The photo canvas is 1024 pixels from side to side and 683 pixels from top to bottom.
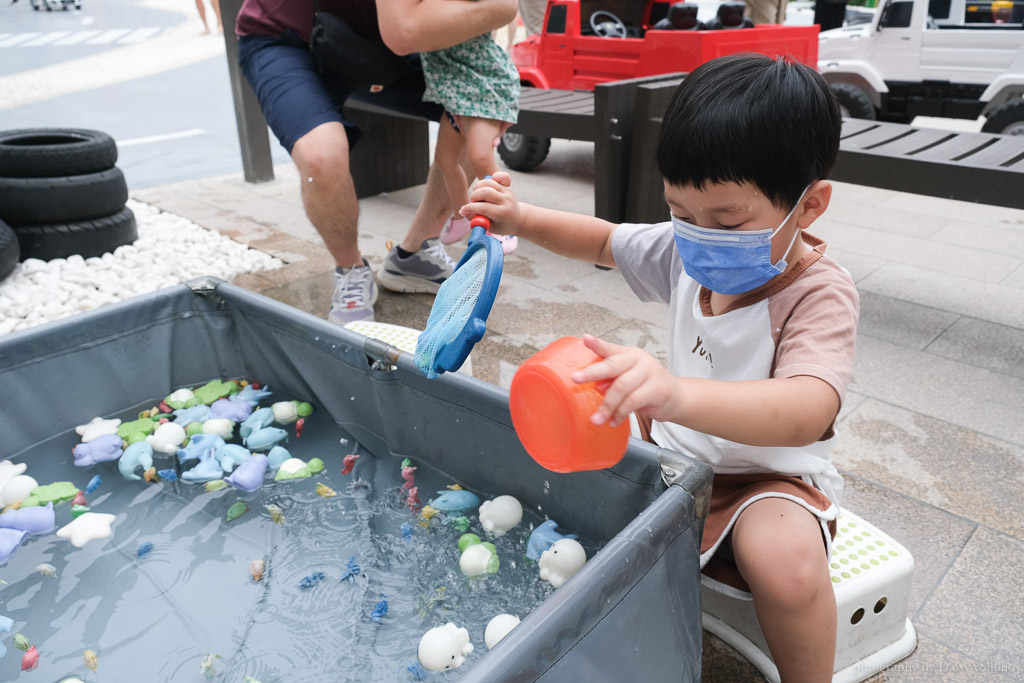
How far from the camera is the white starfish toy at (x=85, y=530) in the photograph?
146cm

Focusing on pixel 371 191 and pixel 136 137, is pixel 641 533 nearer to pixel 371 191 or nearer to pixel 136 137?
pixel 371 191

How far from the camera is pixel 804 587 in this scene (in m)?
0.99

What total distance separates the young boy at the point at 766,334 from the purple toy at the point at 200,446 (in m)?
1.13

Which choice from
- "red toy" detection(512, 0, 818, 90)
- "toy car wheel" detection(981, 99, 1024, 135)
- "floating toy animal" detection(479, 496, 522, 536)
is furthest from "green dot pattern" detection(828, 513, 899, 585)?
"toy car wheel" detection(981, 99, 1024, 135)

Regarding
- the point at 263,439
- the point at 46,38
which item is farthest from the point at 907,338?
the point at 46,38

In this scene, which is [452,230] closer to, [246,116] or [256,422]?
[256,422]

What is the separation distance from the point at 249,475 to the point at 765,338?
1125mm

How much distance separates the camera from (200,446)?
1710 mm

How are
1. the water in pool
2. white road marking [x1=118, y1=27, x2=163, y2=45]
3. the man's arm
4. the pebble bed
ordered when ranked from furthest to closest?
white road marking [x1=118, y1=27, x2=163, y2=45]
the pebble bed
the man's arm
the water in pool

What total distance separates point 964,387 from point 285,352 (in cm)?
188

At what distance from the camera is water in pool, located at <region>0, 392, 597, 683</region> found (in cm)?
122

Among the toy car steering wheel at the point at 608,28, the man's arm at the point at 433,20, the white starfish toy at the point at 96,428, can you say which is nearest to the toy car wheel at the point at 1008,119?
the toy car steering wheel at the point at 608,28

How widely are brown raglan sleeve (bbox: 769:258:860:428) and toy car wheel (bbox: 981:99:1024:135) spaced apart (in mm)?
4161

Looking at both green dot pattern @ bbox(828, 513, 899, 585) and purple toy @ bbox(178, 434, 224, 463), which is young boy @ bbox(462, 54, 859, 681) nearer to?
green dot pattern @ bbox(828, 513, 899, 585)
